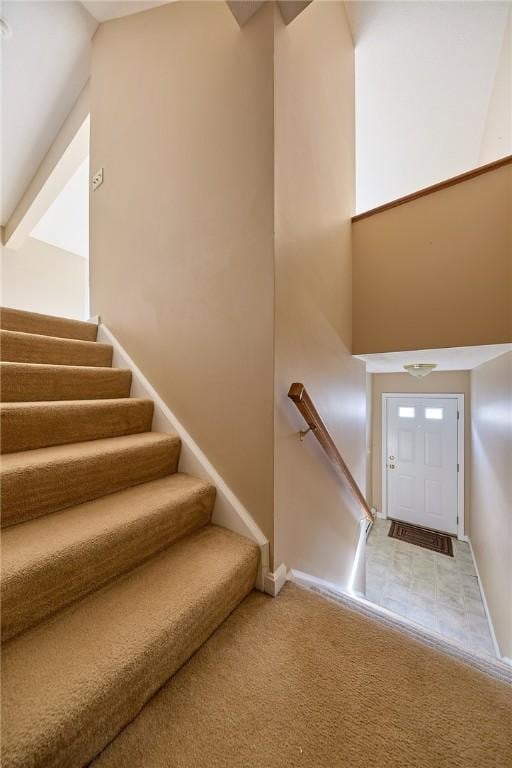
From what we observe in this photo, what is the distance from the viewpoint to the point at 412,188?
3730 millimetres

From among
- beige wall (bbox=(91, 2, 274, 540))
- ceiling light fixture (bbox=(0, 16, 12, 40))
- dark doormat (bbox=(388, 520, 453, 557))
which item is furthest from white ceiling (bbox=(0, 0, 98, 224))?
dark doormat (bbox=(388, 520, 453, 557))

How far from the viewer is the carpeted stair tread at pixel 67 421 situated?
3.60 ft

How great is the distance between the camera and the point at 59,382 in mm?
1388

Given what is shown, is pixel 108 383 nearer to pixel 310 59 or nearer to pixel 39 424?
pixel 39 424

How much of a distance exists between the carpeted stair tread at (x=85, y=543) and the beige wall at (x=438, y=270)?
1647 mm

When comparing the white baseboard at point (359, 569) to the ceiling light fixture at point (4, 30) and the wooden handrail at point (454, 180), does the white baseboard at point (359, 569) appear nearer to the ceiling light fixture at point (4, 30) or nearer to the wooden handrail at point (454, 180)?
the wooden handrail at point (454, 180)

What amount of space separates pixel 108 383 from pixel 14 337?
46cm

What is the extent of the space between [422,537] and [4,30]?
6.37 metres

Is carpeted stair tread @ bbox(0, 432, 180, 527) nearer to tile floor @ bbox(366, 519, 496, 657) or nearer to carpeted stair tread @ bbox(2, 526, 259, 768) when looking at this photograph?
carpeted stair tread @ bbox(2, 526, 259, 768)

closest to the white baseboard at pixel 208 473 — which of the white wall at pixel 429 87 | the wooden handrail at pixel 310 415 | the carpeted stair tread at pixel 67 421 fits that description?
the carpeted stair tread at pixel 67 421

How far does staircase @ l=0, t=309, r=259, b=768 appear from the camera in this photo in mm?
625

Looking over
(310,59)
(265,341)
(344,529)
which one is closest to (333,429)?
(344,529)

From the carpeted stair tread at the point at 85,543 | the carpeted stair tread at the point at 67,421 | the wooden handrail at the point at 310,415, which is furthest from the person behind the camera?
the wooden handrail at the point at 310,415

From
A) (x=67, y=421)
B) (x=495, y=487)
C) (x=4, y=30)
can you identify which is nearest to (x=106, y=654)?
(x=67, y=421)
